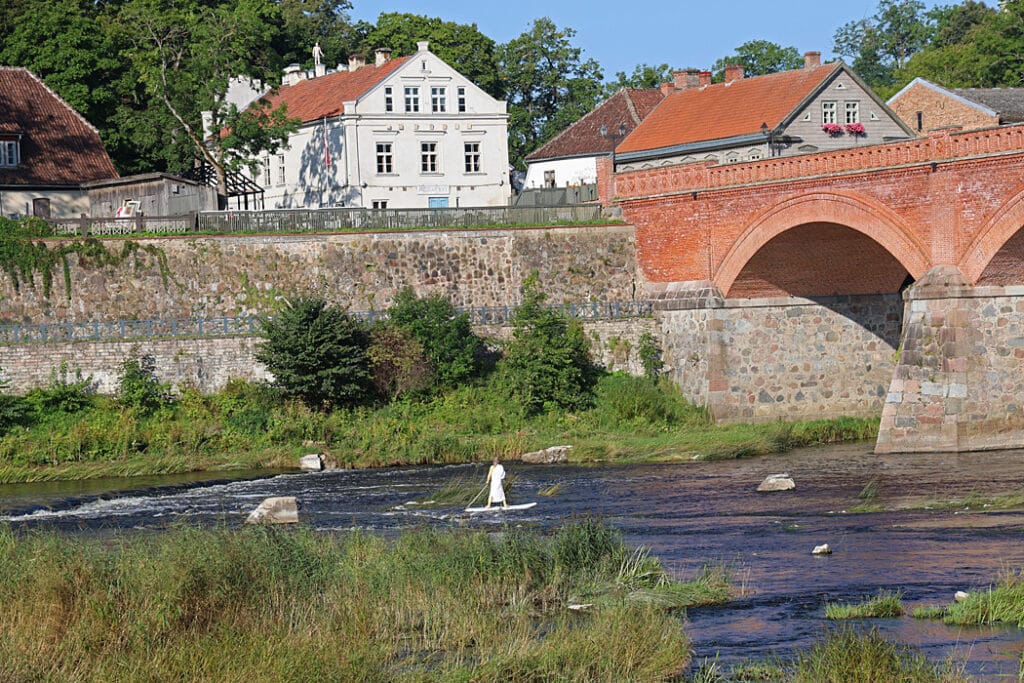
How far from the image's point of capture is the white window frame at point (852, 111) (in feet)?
189

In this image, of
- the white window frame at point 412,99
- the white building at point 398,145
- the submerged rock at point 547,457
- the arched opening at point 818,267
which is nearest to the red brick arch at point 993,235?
the arched opening at point 818,267

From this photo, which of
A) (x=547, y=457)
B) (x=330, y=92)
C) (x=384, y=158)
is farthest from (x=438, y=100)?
(x=547, y=457)

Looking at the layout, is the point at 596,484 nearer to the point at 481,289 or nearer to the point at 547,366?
the point at 547,366

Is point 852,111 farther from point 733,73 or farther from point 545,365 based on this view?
point 545,365

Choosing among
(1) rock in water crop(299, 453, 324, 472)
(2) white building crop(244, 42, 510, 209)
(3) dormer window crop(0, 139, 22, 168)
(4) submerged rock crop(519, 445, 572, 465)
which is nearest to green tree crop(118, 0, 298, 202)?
(2) white building crop(244, 42, 510, 209)

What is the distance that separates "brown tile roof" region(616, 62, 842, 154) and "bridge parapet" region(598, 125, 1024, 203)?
10600 millimetres

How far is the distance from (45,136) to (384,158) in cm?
1272

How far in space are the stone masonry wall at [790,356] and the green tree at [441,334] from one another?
647cm

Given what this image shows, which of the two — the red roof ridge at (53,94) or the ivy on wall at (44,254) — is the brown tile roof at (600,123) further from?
the ivy on wall at (44,254)

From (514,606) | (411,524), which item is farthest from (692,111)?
(514,606)

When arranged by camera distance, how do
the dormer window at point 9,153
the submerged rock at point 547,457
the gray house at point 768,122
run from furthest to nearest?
the gray house at point 768,122, the dormer window at point 9,153, the submerged rock at point 547,457

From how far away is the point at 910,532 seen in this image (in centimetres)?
2545

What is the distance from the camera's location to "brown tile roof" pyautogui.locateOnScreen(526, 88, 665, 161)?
2628 inches

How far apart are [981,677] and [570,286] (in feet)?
100.0
